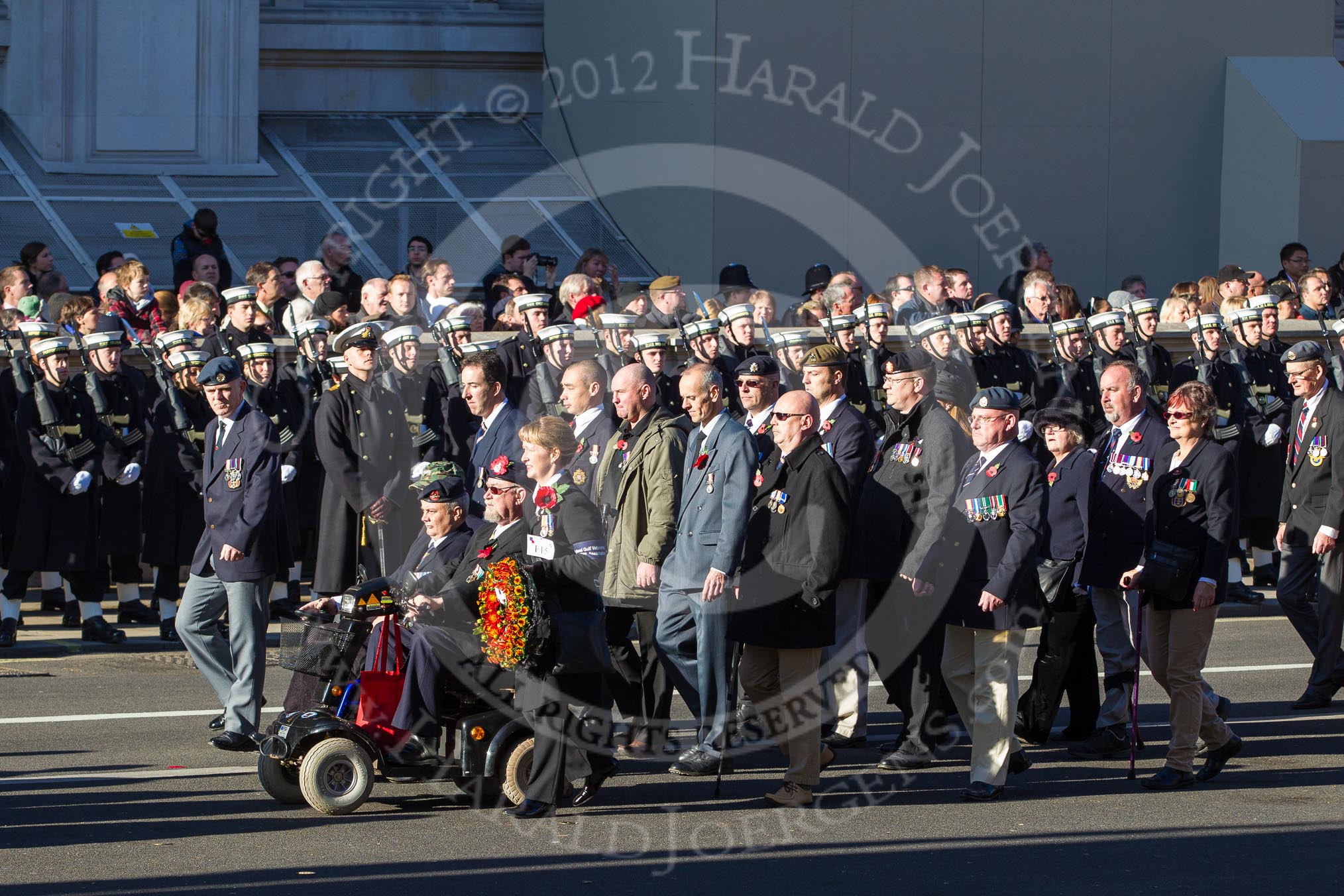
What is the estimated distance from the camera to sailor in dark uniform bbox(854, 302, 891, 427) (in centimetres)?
1369

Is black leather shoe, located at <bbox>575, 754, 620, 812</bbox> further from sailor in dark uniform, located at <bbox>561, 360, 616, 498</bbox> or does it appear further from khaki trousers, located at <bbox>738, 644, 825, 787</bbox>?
sailor in dark uniform, located at <bbox>561, 360, 616, 498</bbox>

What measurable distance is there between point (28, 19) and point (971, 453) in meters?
14.7

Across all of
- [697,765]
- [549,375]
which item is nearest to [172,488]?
[549,375]

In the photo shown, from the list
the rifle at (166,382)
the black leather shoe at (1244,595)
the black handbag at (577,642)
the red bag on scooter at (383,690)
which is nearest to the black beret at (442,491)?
the red bag on scooter at (383,690)

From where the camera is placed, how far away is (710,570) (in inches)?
328

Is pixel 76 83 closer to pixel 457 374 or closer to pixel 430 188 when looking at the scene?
pixel 430 188

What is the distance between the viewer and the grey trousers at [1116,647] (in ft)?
30.8

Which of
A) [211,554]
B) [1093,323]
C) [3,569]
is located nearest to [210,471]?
[211,554]

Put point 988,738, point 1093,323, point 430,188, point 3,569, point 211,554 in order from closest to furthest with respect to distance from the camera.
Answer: point 988,738, point 211,554, point 3,569, point 1093,323, point 430,188

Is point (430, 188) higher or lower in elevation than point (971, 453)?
higher

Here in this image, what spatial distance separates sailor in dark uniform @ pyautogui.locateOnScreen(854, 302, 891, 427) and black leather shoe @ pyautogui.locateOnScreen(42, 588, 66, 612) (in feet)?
18.1

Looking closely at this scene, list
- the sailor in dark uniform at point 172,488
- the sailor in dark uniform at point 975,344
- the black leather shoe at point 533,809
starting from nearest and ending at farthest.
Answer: the black leather shoe at point 533,809, the sailor in dark uniform at point 172,488, the sailor in dark uniform at point 975,344

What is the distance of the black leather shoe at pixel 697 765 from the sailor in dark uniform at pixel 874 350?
5062 mm

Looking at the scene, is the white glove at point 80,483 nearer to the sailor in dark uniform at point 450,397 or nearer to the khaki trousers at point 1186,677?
the sailor in dark uniform at point 450,397
